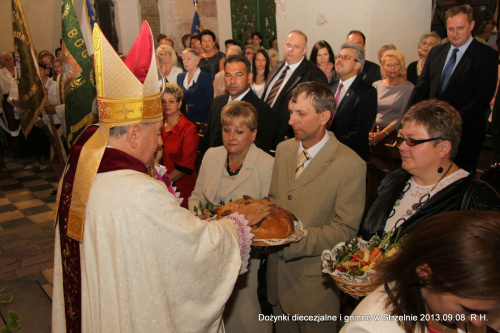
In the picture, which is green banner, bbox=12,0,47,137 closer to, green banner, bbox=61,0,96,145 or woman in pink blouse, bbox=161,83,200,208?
green banner, bbox=61,0,96,145

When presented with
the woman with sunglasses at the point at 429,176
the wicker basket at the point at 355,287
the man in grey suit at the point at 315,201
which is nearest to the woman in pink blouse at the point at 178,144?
the man in grey suit at the point at 315,201

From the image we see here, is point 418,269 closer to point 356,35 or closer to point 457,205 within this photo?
point 457,205

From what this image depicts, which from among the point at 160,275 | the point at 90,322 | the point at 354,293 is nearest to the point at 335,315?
the point at 354,293

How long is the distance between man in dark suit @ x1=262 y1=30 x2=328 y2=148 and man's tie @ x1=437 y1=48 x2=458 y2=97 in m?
1.27

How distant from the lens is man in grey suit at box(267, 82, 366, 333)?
2535 millimetres

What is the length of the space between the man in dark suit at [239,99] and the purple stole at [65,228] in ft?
7.23

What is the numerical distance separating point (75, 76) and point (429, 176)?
3.03 metres

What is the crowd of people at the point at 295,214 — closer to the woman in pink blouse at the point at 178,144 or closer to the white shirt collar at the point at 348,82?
the woman in pink blouse at the point at 178,144

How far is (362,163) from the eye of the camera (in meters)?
2.57

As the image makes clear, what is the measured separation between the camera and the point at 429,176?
235 centimetres

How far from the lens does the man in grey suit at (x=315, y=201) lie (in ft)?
8.32

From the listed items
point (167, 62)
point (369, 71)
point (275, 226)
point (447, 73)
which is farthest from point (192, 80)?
point (275, 226)

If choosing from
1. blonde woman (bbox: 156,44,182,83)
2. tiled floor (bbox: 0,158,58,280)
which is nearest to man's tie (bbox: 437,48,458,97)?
blonde woman (bbox: 156,44,182,83)

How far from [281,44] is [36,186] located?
514cm
